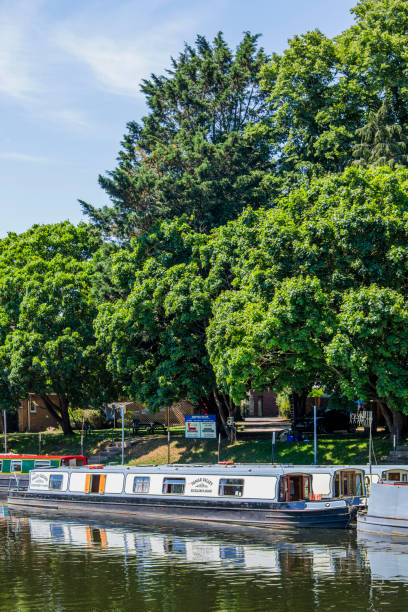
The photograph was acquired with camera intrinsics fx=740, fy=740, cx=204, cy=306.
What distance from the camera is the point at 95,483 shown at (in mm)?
38812

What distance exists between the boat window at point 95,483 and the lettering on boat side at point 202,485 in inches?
237

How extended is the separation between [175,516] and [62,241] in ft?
105

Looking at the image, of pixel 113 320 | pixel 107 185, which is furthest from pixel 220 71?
pixel 113 320

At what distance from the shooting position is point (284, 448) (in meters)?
45.4

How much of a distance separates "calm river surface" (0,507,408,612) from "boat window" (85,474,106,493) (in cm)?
614

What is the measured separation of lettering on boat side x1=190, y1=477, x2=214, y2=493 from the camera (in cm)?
3409

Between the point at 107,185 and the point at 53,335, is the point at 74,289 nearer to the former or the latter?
the point at 53,335

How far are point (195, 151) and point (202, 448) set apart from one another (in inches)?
855

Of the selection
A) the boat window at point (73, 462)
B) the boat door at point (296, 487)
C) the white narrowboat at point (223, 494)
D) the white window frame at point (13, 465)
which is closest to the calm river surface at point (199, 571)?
the white narrowboat at point (223, 494)

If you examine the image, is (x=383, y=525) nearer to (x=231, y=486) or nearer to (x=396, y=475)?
(x=396, y=475)

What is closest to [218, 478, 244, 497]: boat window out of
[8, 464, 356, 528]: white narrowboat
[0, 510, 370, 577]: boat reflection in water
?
[8, 464, 356, 528]: white narrowboat

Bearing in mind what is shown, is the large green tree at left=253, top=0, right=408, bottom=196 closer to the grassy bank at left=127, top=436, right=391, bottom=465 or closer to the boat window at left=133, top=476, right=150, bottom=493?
the grassy bank at left=127, top=436, right=391, bottom=465

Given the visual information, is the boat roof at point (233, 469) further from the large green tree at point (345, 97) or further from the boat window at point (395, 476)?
the large green tree at point (345, 97)

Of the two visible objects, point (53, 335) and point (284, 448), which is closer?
point (284, 448)
